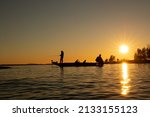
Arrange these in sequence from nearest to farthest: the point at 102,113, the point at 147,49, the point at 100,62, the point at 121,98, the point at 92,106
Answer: the point at 102,113 < the point at 92,106 < the point at 121,98 < the point at 100,62 < the point at 147,49

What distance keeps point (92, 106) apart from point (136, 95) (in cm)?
539

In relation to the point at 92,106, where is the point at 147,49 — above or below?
above

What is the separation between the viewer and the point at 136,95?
17.9 meters

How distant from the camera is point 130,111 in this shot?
513 inches

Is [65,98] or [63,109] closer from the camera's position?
[63,109]

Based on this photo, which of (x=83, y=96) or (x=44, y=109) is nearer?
(x=44, y=109)

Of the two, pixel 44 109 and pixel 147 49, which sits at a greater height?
pixel 147 49

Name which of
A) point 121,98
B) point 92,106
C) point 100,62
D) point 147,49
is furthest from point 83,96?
point 147,49

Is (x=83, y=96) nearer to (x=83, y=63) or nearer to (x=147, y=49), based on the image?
(x=83, y=63)

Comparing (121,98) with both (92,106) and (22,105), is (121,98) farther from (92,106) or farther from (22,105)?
(22,105)

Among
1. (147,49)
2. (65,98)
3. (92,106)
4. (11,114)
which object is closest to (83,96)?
(65,98)

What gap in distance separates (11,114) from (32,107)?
1.06 metres

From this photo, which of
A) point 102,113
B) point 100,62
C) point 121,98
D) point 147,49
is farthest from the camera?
point 147,49

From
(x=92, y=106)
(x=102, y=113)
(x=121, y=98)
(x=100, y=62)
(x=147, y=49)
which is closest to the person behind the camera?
(x=102, y=113)
